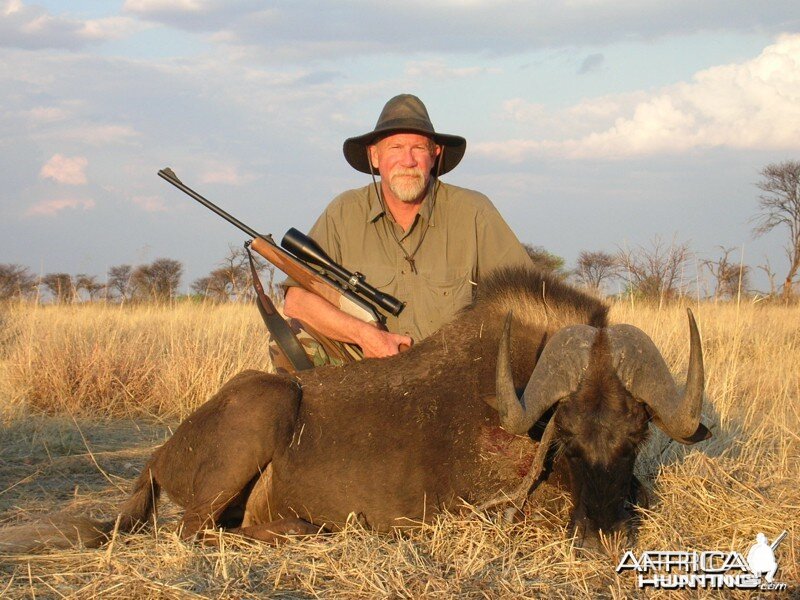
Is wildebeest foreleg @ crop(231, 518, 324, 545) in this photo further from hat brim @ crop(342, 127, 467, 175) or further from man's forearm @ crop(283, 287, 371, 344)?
hat brim @ crop(342, 127, 467, 175)

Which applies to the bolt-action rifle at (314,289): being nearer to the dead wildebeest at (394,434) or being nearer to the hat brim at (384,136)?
the dead wildebeest at (394,434)

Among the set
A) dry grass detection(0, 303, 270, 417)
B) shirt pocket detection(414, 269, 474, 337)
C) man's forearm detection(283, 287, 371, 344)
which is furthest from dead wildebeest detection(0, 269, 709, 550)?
dry grass detection(0, 303, 270, 417)

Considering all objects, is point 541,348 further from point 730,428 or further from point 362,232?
point 730,428

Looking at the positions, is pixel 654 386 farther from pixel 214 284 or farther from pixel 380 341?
pixel 214 284

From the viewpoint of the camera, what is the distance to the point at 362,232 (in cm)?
604

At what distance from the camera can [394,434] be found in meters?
4.71

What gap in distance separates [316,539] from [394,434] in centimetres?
72

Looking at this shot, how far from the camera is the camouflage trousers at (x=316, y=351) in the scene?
18.7 ft

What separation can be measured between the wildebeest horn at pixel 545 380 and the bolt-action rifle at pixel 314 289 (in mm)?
1575

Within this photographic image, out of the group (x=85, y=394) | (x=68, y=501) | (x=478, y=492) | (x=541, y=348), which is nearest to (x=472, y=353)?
(x=541, y=348)

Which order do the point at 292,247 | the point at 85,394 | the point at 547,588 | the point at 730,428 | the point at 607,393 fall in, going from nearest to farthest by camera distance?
the point at 547,588, the point at 607,393, the point at 292,247, the point at 730,428, the point at 85,394

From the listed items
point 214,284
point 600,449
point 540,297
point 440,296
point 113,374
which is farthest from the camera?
point 214,284

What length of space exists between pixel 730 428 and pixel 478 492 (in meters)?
3.00

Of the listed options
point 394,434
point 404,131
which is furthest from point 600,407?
point 404,131
